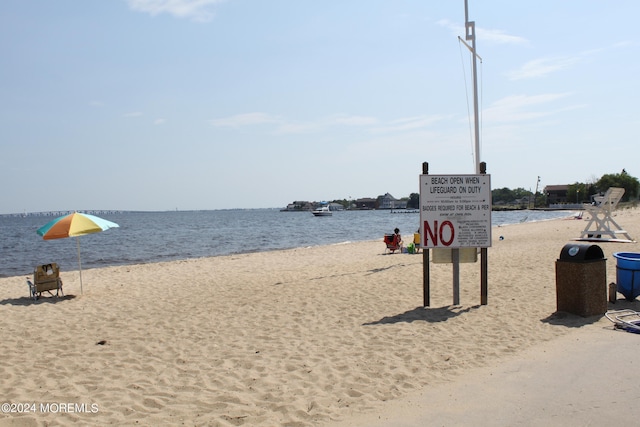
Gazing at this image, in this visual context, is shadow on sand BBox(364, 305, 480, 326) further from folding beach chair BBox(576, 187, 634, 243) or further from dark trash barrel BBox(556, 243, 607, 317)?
folding beach chair BBox(576, 187, 634, 243)

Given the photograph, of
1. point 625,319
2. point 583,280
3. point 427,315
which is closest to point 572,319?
point 583,280

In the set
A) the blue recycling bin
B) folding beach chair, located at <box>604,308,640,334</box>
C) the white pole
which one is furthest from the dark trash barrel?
the white pole

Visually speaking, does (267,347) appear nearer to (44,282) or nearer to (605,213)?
(44,282)

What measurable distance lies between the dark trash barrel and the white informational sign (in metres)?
1.38

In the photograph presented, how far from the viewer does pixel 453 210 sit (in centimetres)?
802

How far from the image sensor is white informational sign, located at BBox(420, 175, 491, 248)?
26.2 feet

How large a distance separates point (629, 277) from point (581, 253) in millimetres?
1436

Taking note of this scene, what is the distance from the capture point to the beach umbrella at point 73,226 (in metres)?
10.4

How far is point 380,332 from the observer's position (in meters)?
6.54

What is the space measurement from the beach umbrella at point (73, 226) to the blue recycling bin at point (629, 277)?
33.4ft

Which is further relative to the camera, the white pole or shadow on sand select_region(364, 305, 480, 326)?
the white pole

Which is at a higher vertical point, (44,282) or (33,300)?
(44,282)

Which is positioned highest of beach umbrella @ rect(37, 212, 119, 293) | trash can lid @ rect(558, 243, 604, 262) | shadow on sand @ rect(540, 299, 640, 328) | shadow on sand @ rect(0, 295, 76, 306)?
beach umbrella @ rect(37, 212, 119, 293)

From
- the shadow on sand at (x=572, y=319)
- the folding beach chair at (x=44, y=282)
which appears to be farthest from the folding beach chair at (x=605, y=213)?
the folding beach chair at (x=44, y=282)
